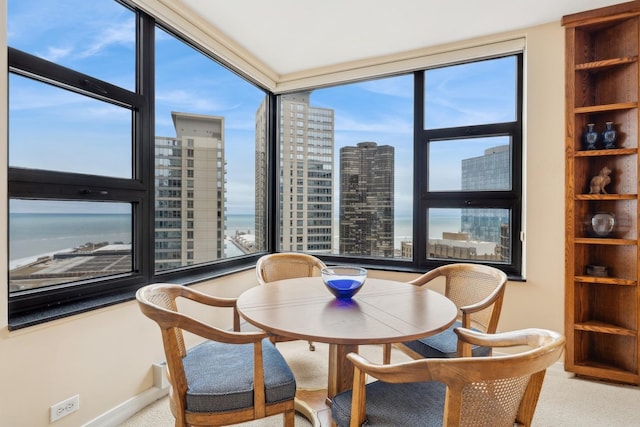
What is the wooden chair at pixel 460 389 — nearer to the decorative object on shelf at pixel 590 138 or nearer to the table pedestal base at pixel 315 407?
the table pedestal base at pixel 315 407

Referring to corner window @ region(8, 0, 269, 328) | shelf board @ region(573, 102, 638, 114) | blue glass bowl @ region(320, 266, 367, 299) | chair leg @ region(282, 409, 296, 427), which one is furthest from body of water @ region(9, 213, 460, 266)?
shelf board @ region(573, 102, 638, 114)

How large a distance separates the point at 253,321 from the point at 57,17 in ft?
6.14

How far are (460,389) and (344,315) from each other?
0.66m

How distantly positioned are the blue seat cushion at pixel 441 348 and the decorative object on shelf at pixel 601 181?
1.51m

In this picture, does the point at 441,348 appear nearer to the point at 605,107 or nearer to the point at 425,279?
the point at 425,279

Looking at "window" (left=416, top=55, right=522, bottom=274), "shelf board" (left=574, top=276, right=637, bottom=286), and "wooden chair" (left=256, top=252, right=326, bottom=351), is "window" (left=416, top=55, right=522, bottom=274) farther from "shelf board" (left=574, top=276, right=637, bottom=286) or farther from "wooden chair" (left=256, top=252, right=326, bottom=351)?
"wooden chair" (left=256, top=252, right=326, bottom=351)

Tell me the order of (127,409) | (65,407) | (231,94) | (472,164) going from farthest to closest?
(231,94), (472,164), (127,409), (65,407)

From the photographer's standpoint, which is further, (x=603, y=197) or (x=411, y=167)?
(x=411, y=167)

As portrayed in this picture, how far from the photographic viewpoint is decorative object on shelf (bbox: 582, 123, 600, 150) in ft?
7.75

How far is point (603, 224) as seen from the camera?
2350mm

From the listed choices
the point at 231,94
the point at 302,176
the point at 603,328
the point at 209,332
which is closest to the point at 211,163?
the point at 231,94

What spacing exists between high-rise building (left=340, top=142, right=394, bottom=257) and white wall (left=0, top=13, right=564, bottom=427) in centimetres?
44

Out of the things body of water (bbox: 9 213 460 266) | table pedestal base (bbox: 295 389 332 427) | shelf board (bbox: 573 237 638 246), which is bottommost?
table pedestal base (bbox: 295 389 332 427)

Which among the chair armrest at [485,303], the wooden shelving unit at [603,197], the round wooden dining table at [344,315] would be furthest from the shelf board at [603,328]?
the round wooden dining table at [344,315]
